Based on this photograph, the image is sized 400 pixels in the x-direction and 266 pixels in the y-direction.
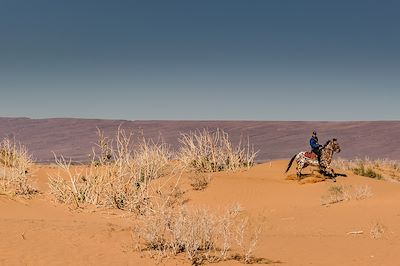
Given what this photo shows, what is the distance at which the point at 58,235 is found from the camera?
8.54m

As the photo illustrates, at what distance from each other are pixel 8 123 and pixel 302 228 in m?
64.4

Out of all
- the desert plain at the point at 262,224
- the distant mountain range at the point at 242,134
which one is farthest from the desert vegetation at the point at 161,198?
the distant mountain range at the point at 242,134

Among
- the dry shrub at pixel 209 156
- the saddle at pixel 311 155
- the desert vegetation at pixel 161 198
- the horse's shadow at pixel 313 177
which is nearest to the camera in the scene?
the desert vegetation at pixel 161 198

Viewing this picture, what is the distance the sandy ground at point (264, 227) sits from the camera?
25.4 feet

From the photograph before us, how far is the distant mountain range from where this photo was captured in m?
49.3

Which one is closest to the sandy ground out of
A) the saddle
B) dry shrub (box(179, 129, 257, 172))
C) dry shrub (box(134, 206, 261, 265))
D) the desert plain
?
the desert plain

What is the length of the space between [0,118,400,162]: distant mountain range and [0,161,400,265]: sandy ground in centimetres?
2690

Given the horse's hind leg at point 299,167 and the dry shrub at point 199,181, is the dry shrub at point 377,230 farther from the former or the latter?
the horse's hind leg at point 299,167

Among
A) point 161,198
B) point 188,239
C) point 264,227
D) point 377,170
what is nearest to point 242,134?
point 377,170

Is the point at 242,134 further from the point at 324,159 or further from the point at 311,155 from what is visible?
the point at 324,159

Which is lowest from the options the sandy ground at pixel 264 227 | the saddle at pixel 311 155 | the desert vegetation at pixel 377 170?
the desert vegetation at pixel 377 170

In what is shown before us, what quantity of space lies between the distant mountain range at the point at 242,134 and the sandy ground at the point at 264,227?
26.9 m

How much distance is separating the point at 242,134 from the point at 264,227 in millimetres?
41587

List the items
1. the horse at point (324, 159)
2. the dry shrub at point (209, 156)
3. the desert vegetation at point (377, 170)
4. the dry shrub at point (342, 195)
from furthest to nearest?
the desert vegetation at point (377, 170) → the dry shrub at point (209, 156) → the horse at point (324, 159) → the dry shrub at point (342, 195)
